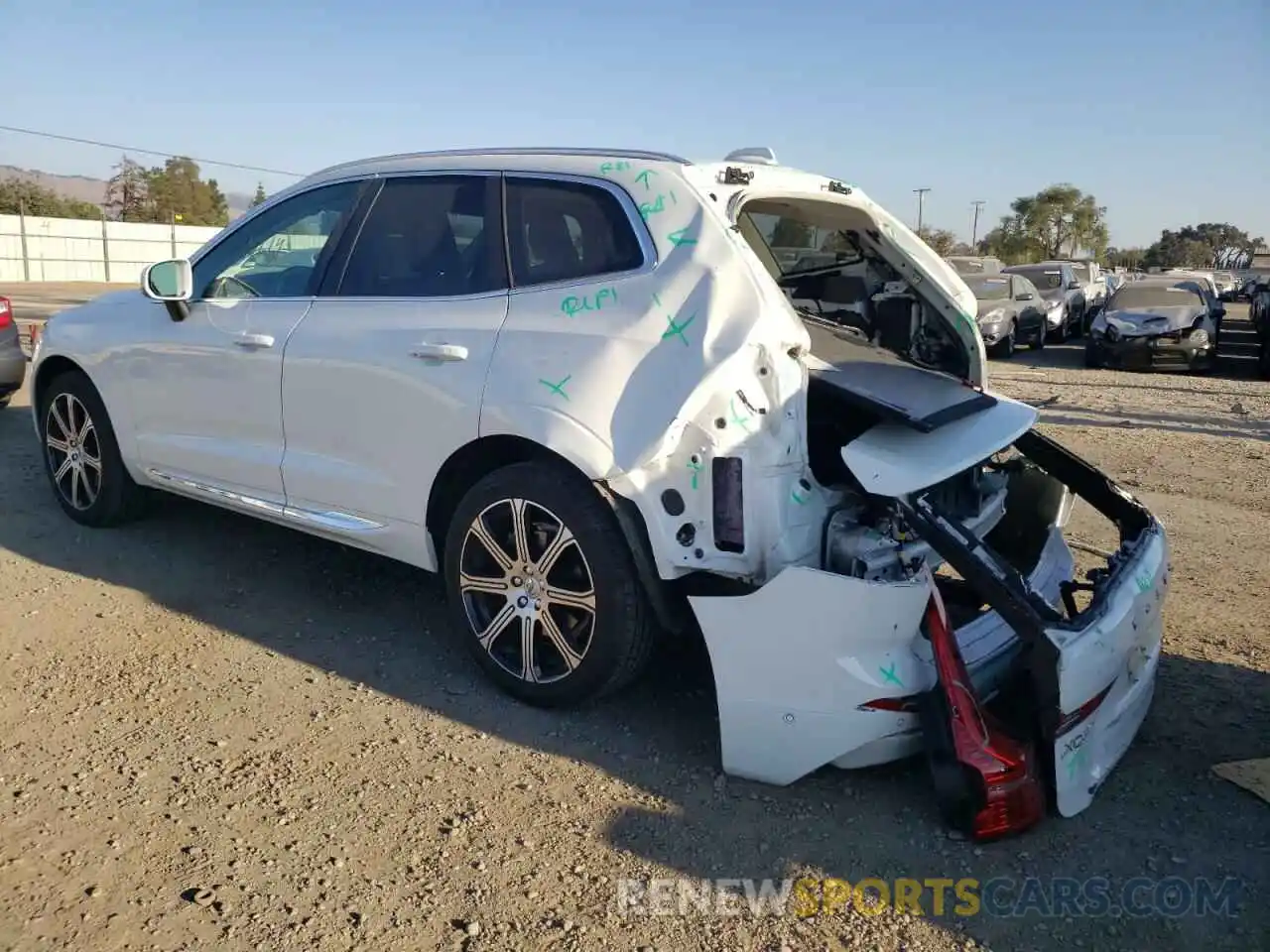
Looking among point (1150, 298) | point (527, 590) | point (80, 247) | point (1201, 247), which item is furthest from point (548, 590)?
point (1201, 247)

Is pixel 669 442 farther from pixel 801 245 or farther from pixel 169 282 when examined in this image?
pixel 169 282

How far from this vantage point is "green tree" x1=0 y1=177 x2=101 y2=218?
54.8m

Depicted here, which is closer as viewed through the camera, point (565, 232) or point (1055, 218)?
point (565, 232)

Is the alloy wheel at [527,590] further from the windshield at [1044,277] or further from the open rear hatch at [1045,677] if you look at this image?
the windshield at [1044,277]

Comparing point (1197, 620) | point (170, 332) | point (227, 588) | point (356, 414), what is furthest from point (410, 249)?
point (1197, 620)

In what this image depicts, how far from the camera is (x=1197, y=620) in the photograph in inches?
181

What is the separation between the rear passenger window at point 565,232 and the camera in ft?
11.7

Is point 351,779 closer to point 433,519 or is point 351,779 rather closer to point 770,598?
point 433,519

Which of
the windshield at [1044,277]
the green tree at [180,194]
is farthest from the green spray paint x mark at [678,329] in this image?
the green tree at [180,194]

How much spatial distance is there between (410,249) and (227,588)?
1.89 metres

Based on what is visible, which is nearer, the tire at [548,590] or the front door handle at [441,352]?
the tire at [548,590]

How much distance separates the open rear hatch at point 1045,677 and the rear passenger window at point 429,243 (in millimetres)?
1572

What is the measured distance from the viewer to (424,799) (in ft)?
10.4

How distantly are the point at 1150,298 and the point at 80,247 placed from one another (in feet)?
126
